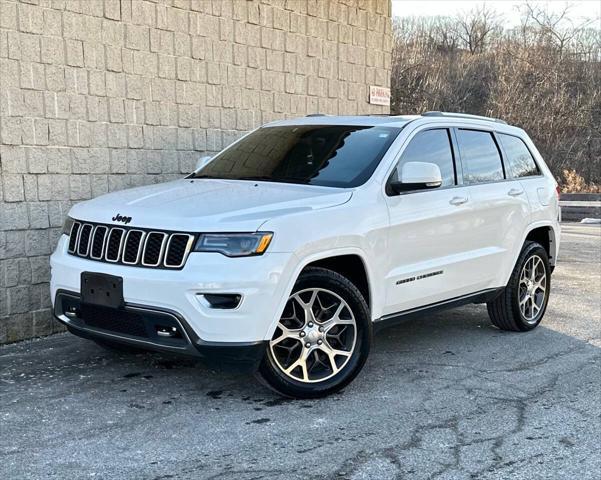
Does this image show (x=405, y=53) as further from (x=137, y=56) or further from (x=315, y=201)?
(x=315, y=201)

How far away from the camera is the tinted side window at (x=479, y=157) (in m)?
6.34

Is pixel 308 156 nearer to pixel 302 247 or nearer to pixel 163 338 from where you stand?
pixel 302 247

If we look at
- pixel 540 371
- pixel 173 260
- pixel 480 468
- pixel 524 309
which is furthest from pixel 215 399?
pixel 524 309

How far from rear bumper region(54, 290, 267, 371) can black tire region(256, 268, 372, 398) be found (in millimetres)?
198

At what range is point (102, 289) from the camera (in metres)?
4.79

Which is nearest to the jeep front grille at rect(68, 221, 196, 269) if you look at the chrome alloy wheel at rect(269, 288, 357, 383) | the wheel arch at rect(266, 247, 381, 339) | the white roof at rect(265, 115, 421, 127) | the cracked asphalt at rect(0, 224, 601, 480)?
the wheel arch at rect(266, 247, 381, 339)

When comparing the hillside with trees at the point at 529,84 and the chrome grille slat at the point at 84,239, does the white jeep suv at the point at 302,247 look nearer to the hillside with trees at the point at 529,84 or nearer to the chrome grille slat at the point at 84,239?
the chrome grille slat at the point at 84,239

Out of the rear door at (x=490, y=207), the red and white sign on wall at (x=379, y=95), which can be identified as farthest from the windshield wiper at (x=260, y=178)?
the red and white sign on wall at (x=379, y=95)

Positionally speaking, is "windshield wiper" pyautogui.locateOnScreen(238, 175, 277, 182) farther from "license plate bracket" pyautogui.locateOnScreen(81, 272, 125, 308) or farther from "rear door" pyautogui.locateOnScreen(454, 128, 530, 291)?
"rear door" pyautogui.locateOnScreen(454, 128, 530, 291)

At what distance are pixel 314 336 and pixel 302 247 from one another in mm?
646

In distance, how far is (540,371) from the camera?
18.9 ft

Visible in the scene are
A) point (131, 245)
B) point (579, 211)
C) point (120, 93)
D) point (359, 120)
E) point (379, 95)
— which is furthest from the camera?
point (579, 211)

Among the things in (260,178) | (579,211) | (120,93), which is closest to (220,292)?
(260,178)

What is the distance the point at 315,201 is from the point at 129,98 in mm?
3221
